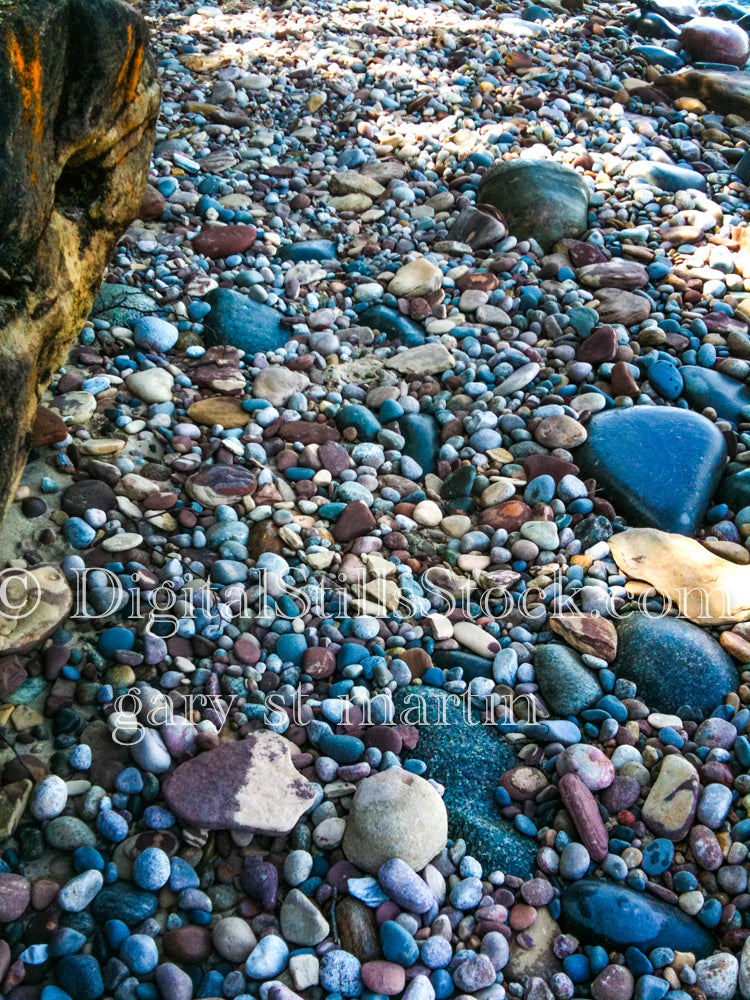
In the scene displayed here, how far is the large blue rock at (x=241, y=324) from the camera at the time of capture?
3.12m

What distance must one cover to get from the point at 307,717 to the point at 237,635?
11.8 inches

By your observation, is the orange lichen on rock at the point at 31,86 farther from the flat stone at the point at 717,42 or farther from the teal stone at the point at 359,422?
the flat stone at the point at 717,42

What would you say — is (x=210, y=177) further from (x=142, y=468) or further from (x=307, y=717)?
(x=307, y=717)

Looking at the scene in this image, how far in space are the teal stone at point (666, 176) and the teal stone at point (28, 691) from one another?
3.71m

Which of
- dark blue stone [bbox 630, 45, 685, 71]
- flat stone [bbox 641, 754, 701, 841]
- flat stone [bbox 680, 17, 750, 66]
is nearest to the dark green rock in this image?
flat stone [bbox 641, 754, 701, 841]

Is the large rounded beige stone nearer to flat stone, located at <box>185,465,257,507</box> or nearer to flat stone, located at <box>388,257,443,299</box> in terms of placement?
flat stone, located at <box>185,465,257,507</box>

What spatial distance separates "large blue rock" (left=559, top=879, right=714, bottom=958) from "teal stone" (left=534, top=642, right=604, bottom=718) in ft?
1.55

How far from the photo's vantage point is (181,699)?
2053 millimetres

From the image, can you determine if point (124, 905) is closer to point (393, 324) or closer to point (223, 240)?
point (393, 324)

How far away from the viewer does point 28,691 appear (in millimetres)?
1965

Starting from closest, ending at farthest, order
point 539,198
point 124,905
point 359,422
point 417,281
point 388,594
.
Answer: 1. point 124,905
2. point 388,594
3. point 359,422
4. point 417,281
5. point 539,198

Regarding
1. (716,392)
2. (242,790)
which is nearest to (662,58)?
(716,392)

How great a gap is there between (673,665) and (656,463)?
77 centimetres

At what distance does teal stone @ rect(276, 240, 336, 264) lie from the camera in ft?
11.9
